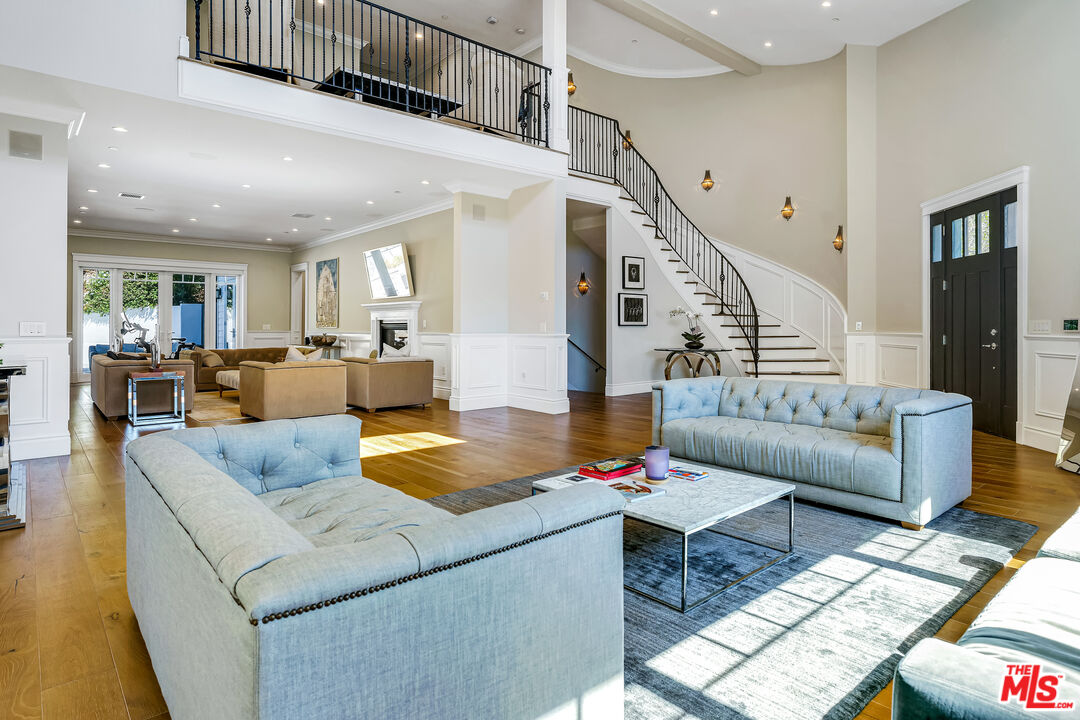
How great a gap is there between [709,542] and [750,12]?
757 cm

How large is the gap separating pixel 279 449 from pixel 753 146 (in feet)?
30.7

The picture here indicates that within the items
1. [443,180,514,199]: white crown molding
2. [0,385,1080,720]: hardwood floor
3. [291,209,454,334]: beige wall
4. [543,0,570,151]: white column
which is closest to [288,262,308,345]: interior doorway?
[291,209,454,334]: beige wall

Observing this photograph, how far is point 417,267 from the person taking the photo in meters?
9.19

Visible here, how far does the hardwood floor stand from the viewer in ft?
5.93

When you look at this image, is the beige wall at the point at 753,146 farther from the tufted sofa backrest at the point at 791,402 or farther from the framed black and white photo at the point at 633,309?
the tufted sofa backrest at the point at 791,402

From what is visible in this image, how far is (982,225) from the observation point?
6039mm

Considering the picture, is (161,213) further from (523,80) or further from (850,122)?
(850,122)

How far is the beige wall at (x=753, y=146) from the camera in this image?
862cm

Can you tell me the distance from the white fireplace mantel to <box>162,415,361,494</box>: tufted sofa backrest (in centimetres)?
669

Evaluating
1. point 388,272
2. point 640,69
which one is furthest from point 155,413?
point 640,69

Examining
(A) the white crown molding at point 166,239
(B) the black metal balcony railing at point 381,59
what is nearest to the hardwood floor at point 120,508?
(B) the black metal balcony railing at point 381,59

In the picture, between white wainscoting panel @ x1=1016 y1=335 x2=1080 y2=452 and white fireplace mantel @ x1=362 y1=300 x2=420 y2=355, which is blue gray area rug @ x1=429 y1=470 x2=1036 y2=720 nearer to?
white wainscoting panel @ x1=1016 y1=335 x2=1080 y2=452

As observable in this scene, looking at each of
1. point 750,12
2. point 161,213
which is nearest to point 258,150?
point 161,213

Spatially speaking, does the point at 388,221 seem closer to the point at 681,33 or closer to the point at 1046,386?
the point at 681,33
